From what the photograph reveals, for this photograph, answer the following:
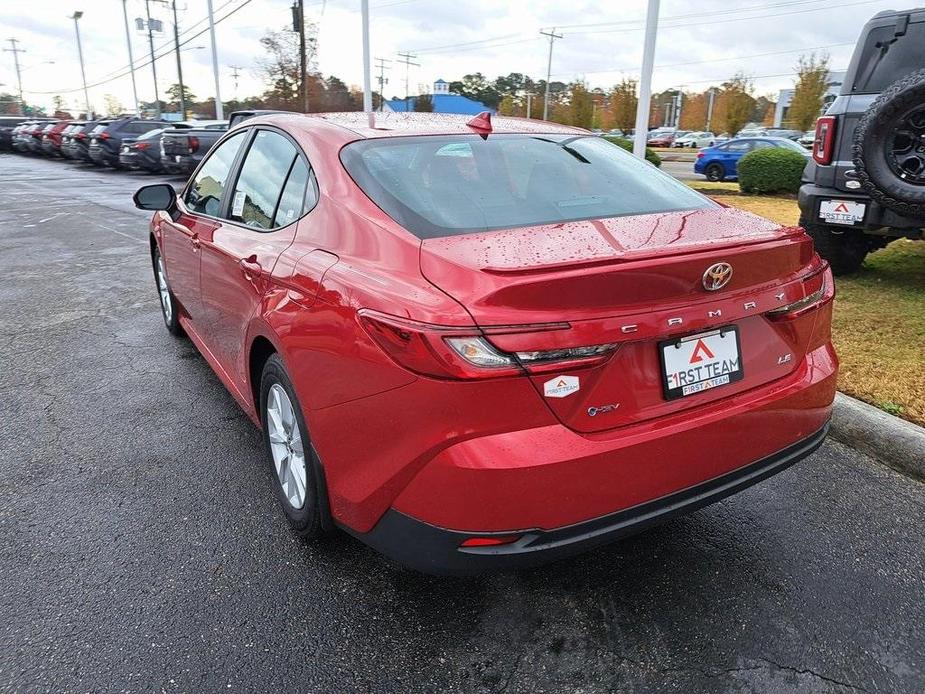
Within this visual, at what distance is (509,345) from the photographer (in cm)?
175

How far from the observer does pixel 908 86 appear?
4.29 metres

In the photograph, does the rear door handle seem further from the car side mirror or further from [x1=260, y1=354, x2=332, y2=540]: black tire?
the car side mirror

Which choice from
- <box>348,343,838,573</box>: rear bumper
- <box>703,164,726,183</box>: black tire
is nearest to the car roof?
<box>348,343,838,573</box>: rear bumper

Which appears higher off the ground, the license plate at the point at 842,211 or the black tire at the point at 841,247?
the license plate at the point at 842,211

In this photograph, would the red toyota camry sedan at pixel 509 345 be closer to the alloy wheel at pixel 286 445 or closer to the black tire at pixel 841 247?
the alloy wheel at pixel 286 445

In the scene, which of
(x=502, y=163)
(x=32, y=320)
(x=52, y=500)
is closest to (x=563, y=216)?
(x=502, y=163)

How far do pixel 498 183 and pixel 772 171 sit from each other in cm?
1211

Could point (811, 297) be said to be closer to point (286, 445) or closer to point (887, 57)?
point (286, 445)

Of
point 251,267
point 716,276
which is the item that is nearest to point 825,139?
point 716,276

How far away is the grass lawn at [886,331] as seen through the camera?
145 inches

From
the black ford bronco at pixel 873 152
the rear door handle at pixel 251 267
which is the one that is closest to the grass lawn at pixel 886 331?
the black ford bronco at pixel 873 152

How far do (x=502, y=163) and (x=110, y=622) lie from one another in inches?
83.9

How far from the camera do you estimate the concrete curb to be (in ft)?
10.5

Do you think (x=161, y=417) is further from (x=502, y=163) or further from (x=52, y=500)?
(x=502, y=163)
